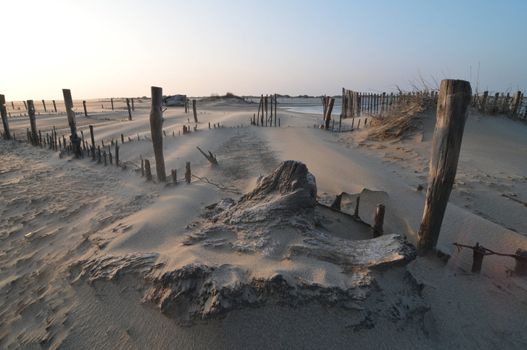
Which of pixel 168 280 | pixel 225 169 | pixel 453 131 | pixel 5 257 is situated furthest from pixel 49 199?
pixel 453 131

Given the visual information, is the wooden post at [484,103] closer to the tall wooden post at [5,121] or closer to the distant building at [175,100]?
the tall wooden post at [5,121]

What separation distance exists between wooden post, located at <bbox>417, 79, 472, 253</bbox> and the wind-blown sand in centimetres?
47

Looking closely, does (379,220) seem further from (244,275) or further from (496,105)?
(496,105)

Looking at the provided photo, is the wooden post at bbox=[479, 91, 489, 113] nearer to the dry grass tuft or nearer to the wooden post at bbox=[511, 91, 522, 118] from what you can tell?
the wooden post at bbox=[511, 91, 522, 118]

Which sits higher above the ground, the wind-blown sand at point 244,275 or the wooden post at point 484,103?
the wooden post at point 484,103

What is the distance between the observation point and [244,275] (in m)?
3.09

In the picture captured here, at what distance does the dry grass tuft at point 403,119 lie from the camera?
44.3ft

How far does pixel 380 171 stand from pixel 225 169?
14.7 ft

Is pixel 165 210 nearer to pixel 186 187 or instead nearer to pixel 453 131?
pixel 186 187

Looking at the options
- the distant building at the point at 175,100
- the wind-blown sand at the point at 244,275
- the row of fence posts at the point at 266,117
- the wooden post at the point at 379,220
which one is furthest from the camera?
the distant building at the point at 175,100

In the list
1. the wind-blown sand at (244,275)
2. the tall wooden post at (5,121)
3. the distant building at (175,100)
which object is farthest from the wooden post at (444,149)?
the distant building at (175,100)

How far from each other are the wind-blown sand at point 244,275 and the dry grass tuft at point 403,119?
21.3 ft

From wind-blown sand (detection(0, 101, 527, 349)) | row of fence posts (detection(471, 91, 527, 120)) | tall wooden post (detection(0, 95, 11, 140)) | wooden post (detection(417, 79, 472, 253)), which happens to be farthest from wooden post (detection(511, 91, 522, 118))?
tall wooden post (detection(0, 95, 11, 140))

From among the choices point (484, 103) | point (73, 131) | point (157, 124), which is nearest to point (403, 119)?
point (484, 103)
